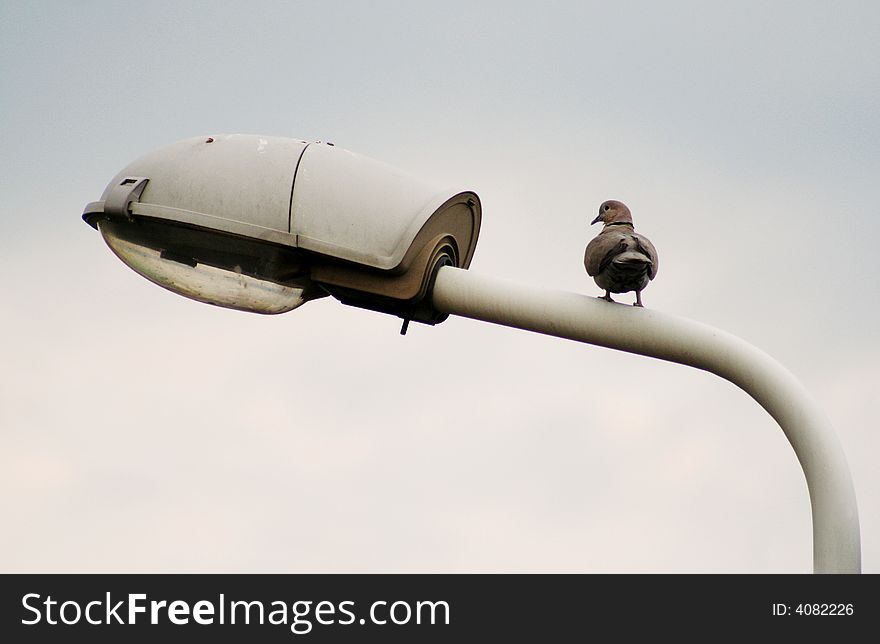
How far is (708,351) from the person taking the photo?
389 centimetres

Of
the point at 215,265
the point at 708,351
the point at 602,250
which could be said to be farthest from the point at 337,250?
the point at 708,351

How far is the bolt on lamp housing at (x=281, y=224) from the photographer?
4.18 meters

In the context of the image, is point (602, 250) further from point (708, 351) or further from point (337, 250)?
point (337, 250)

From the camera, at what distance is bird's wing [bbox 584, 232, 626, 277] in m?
4.23

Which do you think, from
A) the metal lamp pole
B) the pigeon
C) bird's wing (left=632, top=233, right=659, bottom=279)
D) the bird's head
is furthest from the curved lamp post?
the bird's head

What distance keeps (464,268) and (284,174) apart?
32.6 inches

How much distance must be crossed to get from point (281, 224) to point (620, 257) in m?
1.21

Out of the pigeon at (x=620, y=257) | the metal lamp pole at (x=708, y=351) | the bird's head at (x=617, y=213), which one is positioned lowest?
the metal lamp pole at (x=708, y=351)

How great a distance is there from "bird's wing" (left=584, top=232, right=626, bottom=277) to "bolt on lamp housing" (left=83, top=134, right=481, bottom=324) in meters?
0.52

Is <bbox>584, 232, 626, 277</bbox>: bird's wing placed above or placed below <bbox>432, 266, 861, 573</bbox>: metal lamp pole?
above

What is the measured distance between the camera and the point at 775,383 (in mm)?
3850

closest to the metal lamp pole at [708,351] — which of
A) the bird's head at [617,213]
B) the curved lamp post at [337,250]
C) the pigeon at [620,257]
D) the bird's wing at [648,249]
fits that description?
the curved lamp post at [337,250]

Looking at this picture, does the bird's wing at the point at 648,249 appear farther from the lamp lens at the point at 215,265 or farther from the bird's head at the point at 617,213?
the lamp lens at the point at 215,265

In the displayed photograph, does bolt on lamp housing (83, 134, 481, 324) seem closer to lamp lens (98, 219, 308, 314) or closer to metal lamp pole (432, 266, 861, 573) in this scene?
lamp lens (98, 219, 308, 314)
